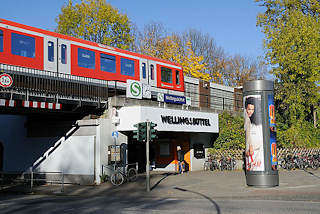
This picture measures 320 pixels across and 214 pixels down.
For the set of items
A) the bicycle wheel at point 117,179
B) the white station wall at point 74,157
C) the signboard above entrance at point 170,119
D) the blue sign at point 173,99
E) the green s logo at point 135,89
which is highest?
the green s logo at point 135,89

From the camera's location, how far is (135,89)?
20344 millimetres

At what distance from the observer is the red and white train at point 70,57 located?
58.3ft

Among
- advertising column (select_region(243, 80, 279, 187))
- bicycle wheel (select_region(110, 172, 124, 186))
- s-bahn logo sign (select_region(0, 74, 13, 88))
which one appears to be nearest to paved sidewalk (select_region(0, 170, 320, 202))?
bicycle wheel (select_region(110, 172, 124, 186))

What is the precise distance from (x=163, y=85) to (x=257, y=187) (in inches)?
485

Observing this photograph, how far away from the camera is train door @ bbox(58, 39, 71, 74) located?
64.0 feet

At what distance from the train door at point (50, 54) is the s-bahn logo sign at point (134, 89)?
12.5ft

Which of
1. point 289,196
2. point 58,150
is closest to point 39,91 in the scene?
point 58,150

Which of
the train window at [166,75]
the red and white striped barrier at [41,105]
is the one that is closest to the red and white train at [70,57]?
the train window at [166,75]

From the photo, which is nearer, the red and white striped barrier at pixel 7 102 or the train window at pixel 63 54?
the red and white striped barrier at pixel 7 102

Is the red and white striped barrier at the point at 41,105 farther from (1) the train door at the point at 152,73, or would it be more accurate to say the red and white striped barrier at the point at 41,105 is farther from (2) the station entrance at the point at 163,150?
(1) the train door at the point at 152,73

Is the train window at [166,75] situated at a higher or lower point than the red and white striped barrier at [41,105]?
higher

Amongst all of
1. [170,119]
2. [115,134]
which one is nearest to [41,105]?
[115,134]

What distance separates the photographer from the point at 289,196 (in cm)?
1277

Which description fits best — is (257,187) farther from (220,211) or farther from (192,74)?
(192,74)
